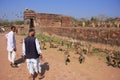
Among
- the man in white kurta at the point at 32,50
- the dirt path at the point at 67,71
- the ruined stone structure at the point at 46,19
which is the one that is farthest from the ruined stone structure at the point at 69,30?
the man in white kurta at the point at 32,50

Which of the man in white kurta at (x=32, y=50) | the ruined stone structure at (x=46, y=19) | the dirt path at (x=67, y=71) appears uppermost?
the ruined stone structure at (x=46, y=19)

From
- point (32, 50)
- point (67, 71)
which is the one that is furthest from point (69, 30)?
point (32, 50)

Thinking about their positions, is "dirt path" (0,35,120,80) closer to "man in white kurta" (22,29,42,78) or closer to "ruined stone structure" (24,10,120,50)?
"man in white kurta" (22,29,42,78)

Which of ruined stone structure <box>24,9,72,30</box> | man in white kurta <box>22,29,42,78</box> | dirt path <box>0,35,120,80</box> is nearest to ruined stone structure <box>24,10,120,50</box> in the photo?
ruined stone structure <box>24,9,72,30</box>

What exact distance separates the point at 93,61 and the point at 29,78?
3.61m

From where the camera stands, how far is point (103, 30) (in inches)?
492

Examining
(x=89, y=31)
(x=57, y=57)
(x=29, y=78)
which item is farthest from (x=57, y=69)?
(x=89, y=31)

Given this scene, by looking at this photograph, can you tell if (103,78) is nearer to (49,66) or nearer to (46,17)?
(49,66)

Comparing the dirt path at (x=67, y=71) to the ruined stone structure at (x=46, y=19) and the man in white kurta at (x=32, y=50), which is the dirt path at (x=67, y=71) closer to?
the man in white kurta at (x=32, y=50)

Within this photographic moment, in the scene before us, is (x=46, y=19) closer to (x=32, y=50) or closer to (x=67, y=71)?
(x=67, y=71)

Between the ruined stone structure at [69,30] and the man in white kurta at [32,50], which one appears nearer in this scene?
the man in white kurta at [32,50]

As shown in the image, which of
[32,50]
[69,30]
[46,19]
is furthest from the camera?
[46,19]

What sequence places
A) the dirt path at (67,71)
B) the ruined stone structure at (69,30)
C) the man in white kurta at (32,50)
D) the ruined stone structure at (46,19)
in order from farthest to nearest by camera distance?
1. the ruined stone structure at (46,19)
2. the ruined stone structure at (69,30)
3. the dirt path at (67,71)
4. the man in white kurta at (32,50)

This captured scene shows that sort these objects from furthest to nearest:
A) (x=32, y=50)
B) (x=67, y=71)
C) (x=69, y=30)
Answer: (x=69, y=30), (x=67, y=71), (x=32, y=50)
